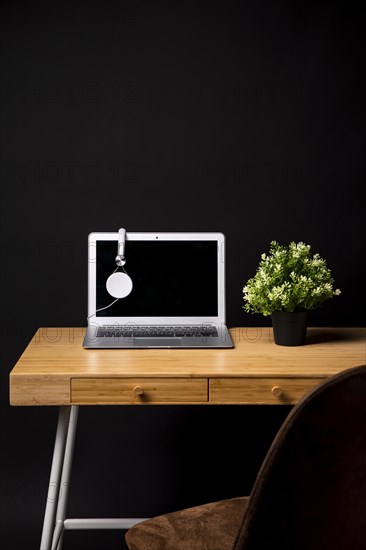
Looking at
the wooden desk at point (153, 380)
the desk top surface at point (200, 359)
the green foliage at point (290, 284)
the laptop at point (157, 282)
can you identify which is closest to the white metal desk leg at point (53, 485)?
the wooden desk at point (153, 380)

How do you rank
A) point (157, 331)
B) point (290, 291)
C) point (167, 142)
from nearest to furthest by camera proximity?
point (290, 291) < point (157, 331) < point (167, 142)

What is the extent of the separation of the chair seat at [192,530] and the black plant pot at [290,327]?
520 mm

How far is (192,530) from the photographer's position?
4.87 ft

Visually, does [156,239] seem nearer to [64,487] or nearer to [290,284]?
[290,284]

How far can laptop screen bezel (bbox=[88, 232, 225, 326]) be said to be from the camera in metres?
2.09

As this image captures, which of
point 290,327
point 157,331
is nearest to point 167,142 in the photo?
point 157,331

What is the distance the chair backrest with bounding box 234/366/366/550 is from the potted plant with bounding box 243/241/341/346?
2.98 feet

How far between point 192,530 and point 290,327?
26.1 inches

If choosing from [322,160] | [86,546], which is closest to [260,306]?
[322,160]

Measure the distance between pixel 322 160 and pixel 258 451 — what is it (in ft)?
3.39

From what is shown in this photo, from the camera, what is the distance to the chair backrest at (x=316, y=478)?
0.98m

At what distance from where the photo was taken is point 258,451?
2.50 meters

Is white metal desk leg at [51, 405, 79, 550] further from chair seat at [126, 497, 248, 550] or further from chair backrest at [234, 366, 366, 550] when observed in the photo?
chair backrest at [234, 366, 366, 550]

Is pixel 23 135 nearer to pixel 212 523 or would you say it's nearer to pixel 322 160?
pixel 322 160
